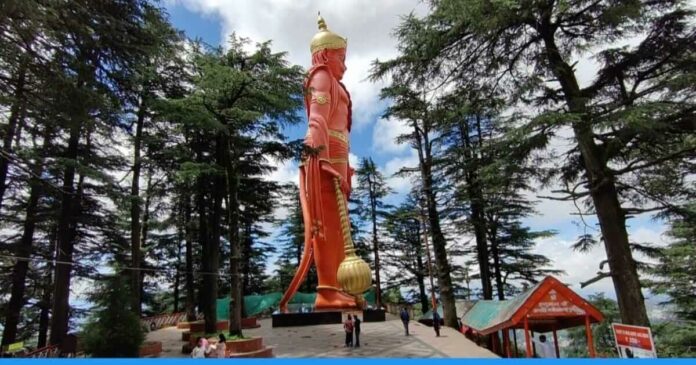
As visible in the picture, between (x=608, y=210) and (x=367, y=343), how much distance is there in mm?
7586

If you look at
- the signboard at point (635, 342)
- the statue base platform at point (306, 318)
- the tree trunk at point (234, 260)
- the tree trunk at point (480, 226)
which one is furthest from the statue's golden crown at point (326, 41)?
the signboard at point (635, 342)

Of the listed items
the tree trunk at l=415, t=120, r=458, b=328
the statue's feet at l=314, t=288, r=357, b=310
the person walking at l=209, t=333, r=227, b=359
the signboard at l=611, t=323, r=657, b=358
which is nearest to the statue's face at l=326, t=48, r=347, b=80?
the tree trunk at l=415, t=120, r=458, b=328

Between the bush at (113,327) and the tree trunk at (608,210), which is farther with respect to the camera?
the bush at (113,327)

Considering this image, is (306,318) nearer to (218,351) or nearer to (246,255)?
(218,351)

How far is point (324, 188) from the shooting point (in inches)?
735

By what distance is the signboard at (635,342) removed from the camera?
242 inches

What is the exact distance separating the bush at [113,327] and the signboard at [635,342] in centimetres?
950

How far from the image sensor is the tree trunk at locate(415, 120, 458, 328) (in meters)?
17.0

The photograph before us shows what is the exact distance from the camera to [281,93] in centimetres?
1307

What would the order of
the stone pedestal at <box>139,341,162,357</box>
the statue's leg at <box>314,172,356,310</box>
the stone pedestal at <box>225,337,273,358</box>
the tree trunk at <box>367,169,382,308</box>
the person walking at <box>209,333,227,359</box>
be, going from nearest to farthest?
the person walking at <box>209,333,227,359</box>, the stone pedestal at <box>225,337,273,358</box>, the stone pedestal at <box>139,341,162,357</box>, the statue's leg at <box>314,172,356,310</box>, the tree trunk at <box>367,169,382,308</box>

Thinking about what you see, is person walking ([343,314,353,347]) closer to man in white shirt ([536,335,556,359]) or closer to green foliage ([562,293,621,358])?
man in white shirt ([536,335,556,359])

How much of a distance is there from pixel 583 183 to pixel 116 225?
15.5 metres

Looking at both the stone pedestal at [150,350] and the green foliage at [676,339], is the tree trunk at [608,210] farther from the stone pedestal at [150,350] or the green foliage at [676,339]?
the stone pedestal at [150,350]

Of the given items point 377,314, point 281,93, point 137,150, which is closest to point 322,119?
point 281,93
